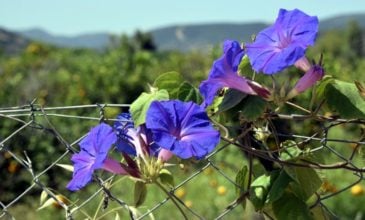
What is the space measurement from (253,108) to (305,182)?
17 cm

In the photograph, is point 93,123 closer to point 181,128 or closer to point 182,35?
point 181,128

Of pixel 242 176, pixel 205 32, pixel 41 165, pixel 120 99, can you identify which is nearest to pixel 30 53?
pixel 120 99

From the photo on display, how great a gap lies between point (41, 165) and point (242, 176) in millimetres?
3626

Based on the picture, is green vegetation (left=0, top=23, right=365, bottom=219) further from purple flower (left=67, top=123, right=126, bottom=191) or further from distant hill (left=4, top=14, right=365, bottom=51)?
distant hill (left=4, top=14, right=365, bottom=51)

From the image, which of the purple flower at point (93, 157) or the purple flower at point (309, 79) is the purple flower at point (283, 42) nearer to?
the purple flower at point (309, 79)

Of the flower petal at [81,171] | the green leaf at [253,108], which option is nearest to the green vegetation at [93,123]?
the green leaf at [253,108]

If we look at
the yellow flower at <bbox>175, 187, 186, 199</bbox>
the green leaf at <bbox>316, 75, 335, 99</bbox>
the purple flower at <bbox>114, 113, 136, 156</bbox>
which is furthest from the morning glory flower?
the yellow flower at <bbox>175, 187, 186, 199</bbox>

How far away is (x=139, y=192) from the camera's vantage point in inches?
39.4

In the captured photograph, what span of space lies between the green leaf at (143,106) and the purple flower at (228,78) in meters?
0.08

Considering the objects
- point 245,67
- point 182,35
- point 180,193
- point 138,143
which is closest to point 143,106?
point 138,143

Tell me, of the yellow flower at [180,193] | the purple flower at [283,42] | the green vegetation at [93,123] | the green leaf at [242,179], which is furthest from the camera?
the yellow flower at [180,193]

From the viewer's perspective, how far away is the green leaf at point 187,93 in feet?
3.25

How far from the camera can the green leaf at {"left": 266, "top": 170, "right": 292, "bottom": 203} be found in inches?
38.2

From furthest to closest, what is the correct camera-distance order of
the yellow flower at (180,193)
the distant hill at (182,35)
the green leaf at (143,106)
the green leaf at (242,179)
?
the distant hill at (182,35) → the yellow flower at (180,193) → the green leaf at (242,179) → the green leaf at (143,106)
